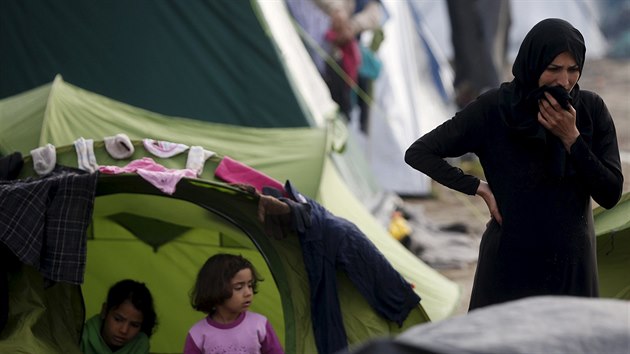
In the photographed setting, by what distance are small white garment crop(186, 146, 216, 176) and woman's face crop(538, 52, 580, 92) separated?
5.57 feet

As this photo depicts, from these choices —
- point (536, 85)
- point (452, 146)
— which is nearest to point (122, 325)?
point (452, 146)

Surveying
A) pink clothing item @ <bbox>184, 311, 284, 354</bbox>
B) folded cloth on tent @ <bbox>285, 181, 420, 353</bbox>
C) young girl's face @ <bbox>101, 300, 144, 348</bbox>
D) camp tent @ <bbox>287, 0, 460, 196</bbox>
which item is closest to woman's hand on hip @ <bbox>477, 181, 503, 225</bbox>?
folded cloth on tent @ <bbox>285, 181, 420, 353</bbox>

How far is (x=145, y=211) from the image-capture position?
5004 millimetres

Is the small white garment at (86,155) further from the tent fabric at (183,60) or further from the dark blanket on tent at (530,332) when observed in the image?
the tent fabric at (183,60)

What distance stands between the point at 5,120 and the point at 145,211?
1.10 metres

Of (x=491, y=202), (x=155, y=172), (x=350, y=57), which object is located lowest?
(x=491, y=202)

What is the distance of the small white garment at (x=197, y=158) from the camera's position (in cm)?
477

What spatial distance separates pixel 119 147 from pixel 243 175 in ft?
1.58

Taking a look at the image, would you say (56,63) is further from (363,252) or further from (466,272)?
(363,252)

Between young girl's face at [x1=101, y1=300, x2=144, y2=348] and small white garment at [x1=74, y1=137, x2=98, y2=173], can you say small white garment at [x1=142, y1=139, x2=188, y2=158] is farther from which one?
young girl's face at [x1=101, y1=300, x2=144, y2=348]

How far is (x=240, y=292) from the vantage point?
4.41 meters

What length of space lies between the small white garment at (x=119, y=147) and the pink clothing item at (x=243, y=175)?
34 centimetres

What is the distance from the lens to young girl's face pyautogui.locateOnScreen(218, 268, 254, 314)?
4402 mm

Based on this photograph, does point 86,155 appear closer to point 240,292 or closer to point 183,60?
point 240,292
